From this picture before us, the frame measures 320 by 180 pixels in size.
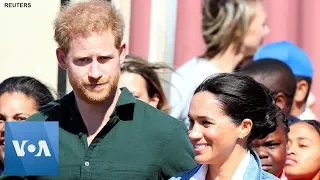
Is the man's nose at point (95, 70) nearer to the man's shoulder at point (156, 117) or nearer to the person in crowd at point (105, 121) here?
the person in crowd at point (105, 121)

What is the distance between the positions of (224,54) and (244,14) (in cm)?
24

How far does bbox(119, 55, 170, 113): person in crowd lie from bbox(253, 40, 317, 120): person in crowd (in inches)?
24.6

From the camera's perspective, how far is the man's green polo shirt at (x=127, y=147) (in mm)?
3795

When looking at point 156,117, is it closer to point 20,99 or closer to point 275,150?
point 275,150

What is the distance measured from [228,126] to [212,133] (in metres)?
0.07

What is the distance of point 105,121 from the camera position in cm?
389

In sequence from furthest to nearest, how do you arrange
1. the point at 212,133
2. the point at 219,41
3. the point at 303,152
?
the point at 219,41, the point at 303,152, the point at 212,133

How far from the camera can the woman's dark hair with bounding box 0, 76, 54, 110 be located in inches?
183

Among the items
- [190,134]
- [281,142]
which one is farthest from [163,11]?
[190,134]

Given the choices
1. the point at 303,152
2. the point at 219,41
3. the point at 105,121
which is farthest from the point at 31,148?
the point at 219,41

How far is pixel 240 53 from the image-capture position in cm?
563

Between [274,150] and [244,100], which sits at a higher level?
[244,100]

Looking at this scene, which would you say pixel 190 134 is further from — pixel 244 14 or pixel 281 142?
pixel 244 14

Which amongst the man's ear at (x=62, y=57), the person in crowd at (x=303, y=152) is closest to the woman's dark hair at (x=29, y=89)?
the man's ear at (x=62, y=57)
